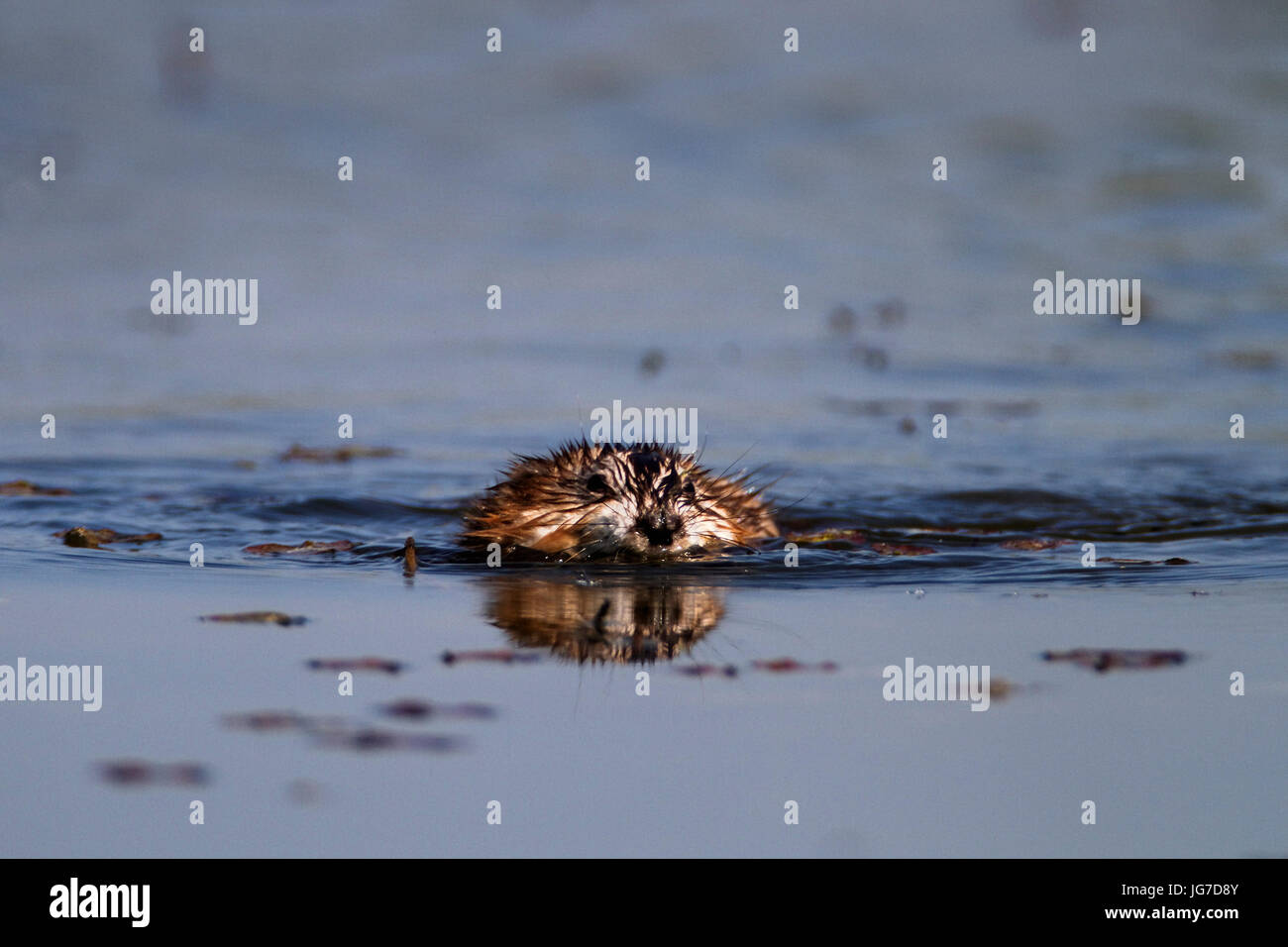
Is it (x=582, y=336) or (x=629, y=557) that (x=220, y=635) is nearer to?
(x=629, y=557)

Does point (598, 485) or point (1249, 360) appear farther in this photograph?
point (1249, 360)

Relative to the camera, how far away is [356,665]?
26.3 feet

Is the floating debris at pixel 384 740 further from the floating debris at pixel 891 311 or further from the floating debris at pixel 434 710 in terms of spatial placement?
the floating debris at pixel 891 311

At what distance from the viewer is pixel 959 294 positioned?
20531 mm

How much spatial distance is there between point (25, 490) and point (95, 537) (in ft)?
6.84

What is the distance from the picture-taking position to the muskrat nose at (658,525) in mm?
10789

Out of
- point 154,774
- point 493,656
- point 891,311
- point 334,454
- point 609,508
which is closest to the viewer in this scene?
point 154,774

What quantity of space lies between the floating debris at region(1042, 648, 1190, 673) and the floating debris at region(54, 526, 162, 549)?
21.0 ft

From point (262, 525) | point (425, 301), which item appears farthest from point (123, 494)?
point (425, 301)

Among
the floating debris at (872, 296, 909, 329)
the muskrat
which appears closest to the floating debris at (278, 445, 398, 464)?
the muskrat

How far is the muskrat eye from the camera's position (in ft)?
36.0

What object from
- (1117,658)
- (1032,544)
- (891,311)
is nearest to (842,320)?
(891,311)

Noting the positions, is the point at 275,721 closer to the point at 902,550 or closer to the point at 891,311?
the point at 902,550

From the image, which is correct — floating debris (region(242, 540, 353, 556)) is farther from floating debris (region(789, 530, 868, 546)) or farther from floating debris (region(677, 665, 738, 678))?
floating debris (region(677, 665, 738, 678))
